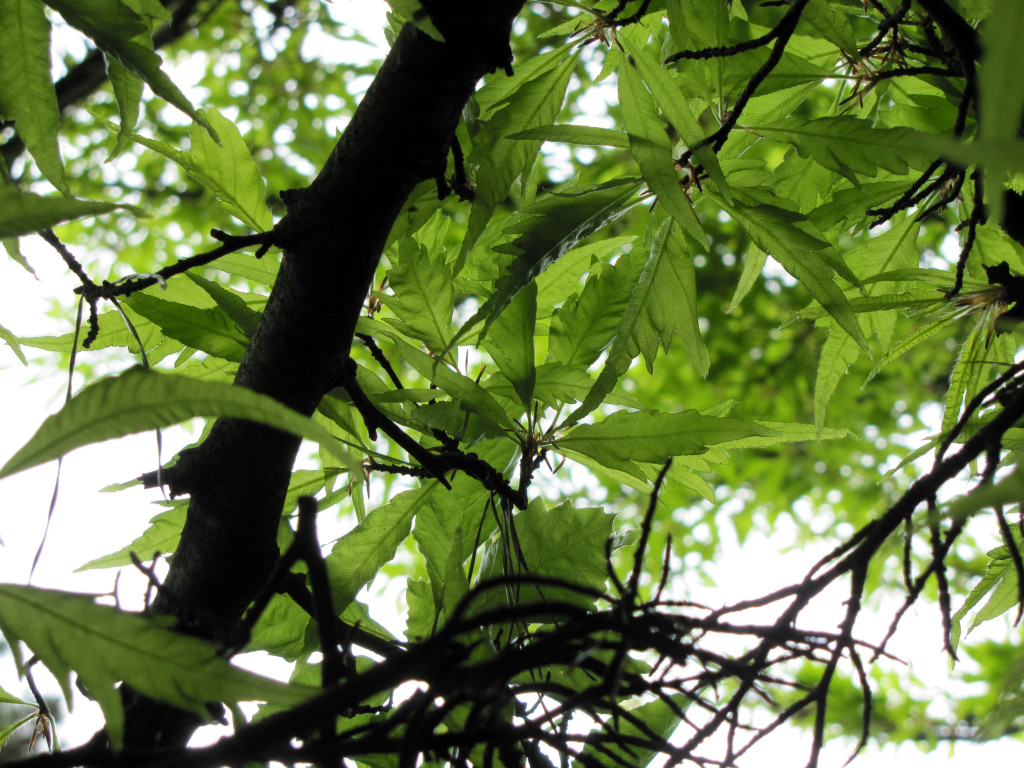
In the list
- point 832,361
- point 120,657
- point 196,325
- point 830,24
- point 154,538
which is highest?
point 830,24

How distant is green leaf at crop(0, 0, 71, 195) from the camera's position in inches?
16.4

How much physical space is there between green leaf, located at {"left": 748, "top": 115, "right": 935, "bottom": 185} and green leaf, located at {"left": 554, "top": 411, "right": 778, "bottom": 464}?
0.64 ft

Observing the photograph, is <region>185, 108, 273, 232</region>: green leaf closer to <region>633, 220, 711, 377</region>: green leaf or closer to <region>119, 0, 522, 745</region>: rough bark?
<region>119, 0, 522, 745</region>: rough bark

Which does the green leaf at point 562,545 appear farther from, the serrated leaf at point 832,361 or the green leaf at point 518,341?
the serrated leaf at point 832,361

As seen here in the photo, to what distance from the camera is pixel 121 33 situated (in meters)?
0.40

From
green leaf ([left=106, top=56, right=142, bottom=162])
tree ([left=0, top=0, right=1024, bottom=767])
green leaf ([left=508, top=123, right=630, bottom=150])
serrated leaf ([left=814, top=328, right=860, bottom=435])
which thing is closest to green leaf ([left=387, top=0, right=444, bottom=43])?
tree ([left=0, top=0, right=1024, bottom=767])

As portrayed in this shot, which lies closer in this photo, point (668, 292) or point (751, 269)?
point (668, 292)

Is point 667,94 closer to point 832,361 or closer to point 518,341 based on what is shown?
point 518,341

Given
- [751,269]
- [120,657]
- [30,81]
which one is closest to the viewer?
[120,657]

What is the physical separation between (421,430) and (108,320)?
289 mm

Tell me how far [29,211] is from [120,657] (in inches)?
7.6

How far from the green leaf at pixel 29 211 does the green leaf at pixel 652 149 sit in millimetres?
307

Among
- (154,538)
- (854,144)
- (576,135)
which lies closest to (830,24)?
(854,144)

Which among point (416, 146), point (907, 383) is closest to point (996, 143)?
point (416, 146)
